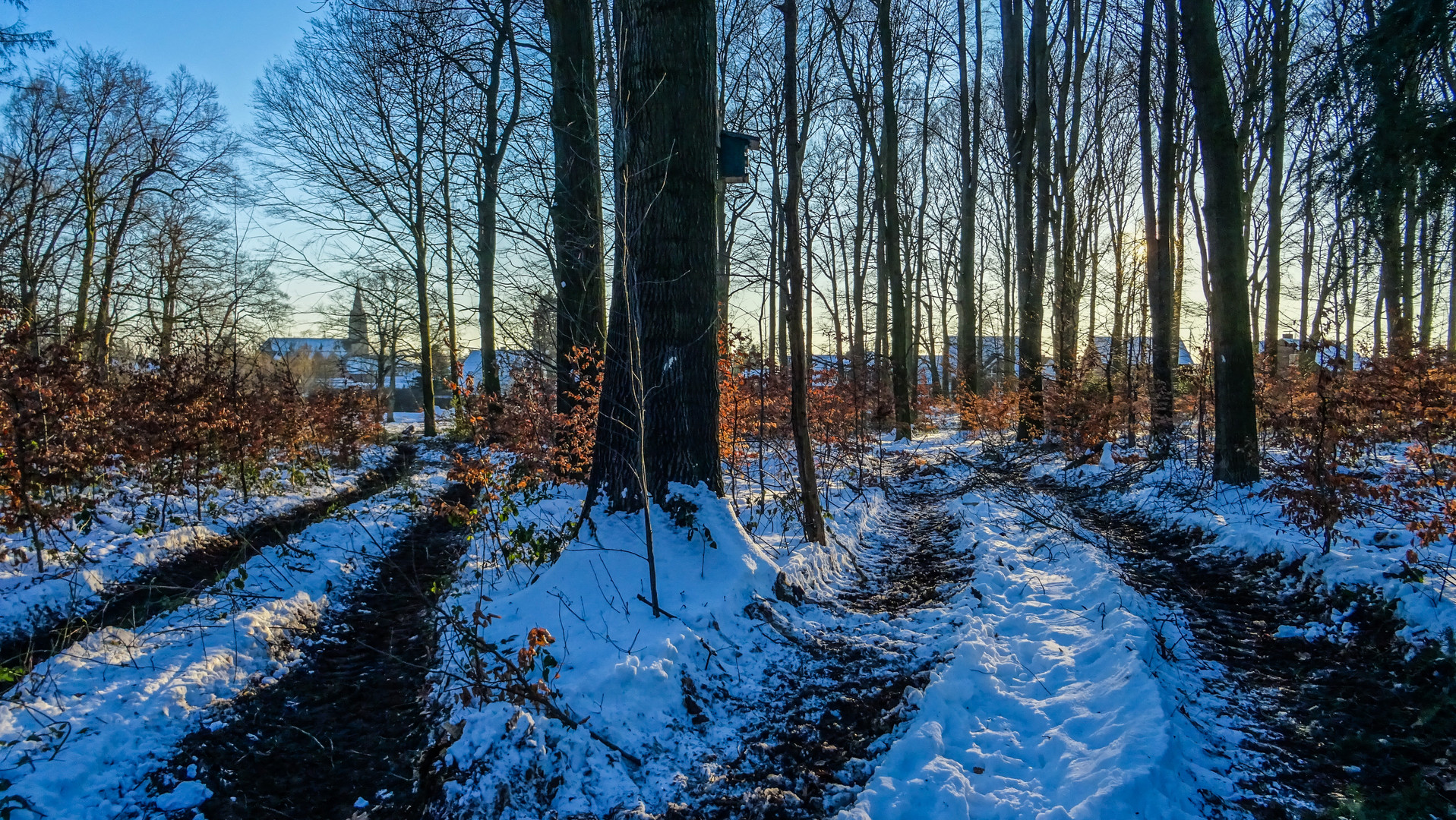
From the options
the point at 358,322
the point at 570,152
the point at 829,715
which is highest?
the point at 358,322

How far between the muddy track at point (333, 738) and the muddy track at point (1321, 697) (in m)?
3.55

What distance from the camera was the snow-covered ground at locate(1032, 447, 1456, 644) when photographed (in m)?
3.77

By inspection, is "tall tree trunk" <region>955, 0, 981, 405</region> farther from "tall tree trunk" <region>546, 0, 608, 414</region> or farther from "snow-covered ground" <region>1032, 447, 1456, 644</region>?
"tall tree trunk" <region>546, 0, 608, 414</region>

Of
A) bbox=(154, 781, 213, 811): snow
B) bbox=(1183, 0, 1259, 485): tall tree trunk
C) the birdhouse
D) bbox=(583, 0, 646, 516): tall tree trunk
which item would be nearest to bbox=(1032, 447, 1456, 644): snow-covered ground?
bbox=(1183, 0, 1259, 485): tall tree trunk

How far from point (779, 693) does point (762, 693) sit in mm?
95

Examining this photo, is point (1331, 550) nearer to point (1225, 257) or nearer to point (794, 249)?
point (1225, 257)

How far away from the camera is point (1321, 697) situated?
3.23 meters

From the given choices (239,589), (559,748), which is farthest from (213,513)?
(559,748)

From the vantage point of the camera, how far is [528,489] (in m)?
7.41

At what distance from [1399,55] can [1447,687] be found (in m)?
4.49

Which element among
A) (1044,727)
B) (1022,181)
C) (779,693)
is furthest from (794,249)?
(1022,181)

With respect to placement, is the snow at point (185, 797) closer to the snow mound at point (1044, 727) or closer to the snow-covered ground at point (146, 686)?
the snow-covered ground at point (146, 686)

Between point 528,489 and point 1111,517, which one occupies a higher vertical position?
point 528,489

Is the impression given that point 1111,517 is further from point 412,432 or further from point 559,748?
point 412,432
